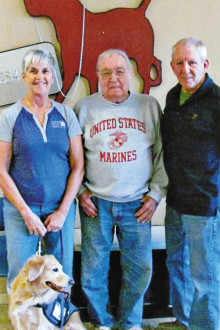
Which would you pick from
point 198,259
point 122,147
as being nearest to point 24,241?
point 122,147

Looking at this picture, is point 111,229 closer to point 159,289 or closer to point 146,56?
point 159,289

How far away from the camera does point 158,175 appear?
1.80 m

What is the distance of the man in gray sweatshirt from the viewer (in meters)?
1.72

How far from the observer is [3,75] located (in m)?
2.30

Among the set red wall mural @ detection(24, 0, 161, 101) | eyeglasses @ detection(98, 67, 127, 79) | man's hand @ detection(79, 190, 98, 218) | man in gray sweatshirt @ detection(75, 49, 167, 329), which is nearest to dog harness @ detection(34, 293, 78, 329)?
man in gray sweatshirt @ detection(75, 49, 167, 329)

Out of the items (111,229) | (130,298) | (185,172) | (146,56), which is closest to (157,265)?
(130,298)

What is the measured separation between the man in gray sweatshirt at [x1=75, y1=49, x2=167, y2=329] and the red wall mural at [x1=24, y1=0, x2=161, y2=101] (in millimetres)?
634

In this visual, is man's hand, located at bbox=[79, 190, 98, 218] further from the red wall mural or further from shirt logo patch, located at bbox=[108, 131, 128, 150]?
the red wall mural

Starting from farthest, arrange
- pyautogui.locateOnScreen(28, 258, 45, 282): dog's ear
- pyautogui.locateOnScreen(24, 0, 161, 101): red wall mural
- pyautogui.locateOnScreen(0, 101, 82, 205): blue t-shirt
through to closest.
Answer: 1. pyautogui.locateOnScreen(24, 0, 161, 101): red wall mural
2. pyautogui.locateOnScreen(0, 101, 82, 205): blue t-shirt
3. pyautogui.locateOnScreen(28, 258, 45, 282): dog's ear

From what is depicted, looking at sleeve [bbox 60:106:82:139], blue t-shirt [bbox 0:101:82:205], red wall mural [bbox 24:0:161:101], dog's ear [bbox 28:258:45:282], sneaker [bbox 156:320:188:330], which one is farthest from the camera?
red wall mural [bbox 24:0:161:101]

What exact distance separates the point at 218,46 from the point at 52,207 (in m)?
1.56

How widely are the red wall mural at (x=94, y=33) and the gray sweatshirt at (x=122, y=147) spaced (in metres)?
0.65

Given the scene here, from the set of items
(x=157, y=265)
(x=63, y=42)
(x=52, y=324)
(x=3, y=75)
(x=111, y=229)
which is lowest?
(x=52, y=324)

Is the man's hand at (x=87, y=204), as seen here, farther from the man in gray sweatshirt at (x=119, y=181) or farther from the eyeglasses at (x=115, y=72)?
the eyeglasses at (x=115, y=72)
